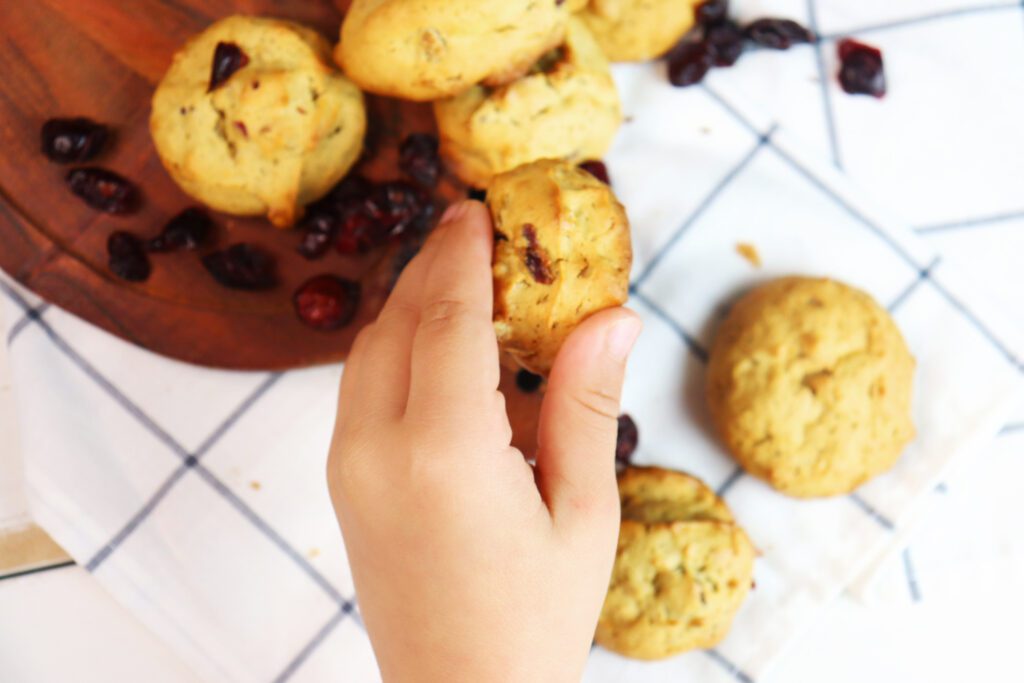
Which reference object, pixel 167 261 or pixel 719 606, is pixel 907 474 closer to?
pixel 719 606

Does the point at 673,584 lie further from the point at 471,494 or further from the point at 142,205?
the point at 142,205

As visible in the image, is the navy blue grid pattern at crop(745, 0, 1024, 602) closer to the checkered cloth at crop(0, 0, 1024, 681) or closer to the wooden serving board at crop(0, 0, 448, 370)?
the checkered cloth at crop(0, 0, 1024, 681)

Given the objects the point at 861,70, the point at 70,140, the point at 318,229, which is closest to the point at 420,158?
the point at 318,229

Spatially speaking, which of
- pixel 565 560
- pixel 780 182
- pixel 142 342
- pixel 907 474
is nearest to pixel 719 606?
pixel 907 474

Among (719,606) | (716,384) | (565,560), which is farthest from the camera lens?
(716,384)

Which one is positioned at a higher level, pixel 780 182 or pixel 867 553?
pixel 780 182

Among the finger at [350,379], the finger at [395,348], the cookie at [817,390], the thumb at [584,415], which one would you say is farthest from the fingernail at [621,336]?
the cookie at [817,390]

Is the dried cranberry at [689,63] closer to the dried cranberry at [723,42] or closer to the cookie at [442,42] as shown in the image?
the dried cranberry at [723,42]

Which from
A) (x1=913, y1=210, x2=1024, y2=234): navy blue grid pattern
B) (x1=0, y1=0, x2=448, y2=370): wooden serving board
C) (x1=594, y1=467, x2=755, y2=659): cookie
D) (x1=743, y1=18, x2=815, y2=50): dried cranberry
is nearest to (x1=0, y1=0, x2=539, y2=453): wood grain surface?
(x1=0, y1=0, x2=448, y2=370): wooden serving board
